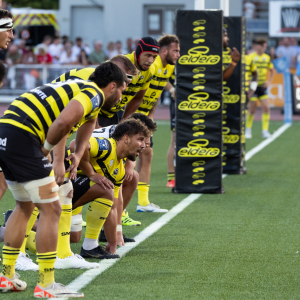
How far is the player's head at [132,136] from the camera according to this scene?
200 inches

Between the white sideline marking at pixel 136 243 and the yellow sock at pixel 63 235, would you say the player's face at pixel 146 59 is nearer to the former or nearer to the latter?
the white sideline marking at pixel 136 243

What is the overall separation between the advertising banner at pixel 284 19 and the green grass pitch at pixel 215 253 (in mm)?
14797

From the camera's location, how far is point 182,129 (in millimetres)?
8672

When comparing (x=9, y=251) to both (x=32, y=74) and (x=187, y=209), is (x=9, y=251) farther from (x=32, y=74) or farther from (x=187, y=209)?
(x=32, y=74)

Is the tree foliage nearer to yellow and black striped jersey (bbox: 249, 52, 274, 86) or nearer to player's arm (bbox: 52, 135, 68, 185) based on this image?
yellow and black striped jersey (bbox: 249, 52, 274, 86)

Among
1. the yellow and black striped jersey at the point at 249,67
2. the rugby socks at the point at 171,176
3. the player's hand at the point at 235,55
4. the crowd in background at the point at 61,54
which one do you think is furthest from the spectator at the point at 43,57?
the rugby socks at the point at 171,176

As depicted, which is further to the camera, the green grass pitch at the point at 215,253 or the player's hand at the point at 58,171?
the green grass pitch at the point at 215,253

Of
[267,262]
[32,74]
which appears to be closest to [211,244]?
[267,262]

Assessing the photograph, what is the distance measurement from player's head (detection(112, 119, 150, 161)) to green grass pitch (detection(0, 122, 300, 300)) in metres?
0.94

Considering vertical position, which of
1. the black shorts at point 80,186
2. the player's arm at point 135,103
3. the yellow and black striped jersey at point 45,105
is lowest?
the black shorts at point 80,186

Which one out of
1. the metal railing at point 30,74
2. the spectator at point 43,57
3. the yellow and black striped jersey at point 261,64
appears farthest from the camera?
the spectator at point 43,57

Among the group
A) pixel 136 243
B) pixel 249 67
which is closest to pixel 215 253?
pixel 136 243

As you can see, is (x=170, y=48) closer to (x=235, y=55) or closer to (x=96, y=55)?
(x=235, y=55)

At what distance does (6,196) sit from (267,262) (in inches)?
167
